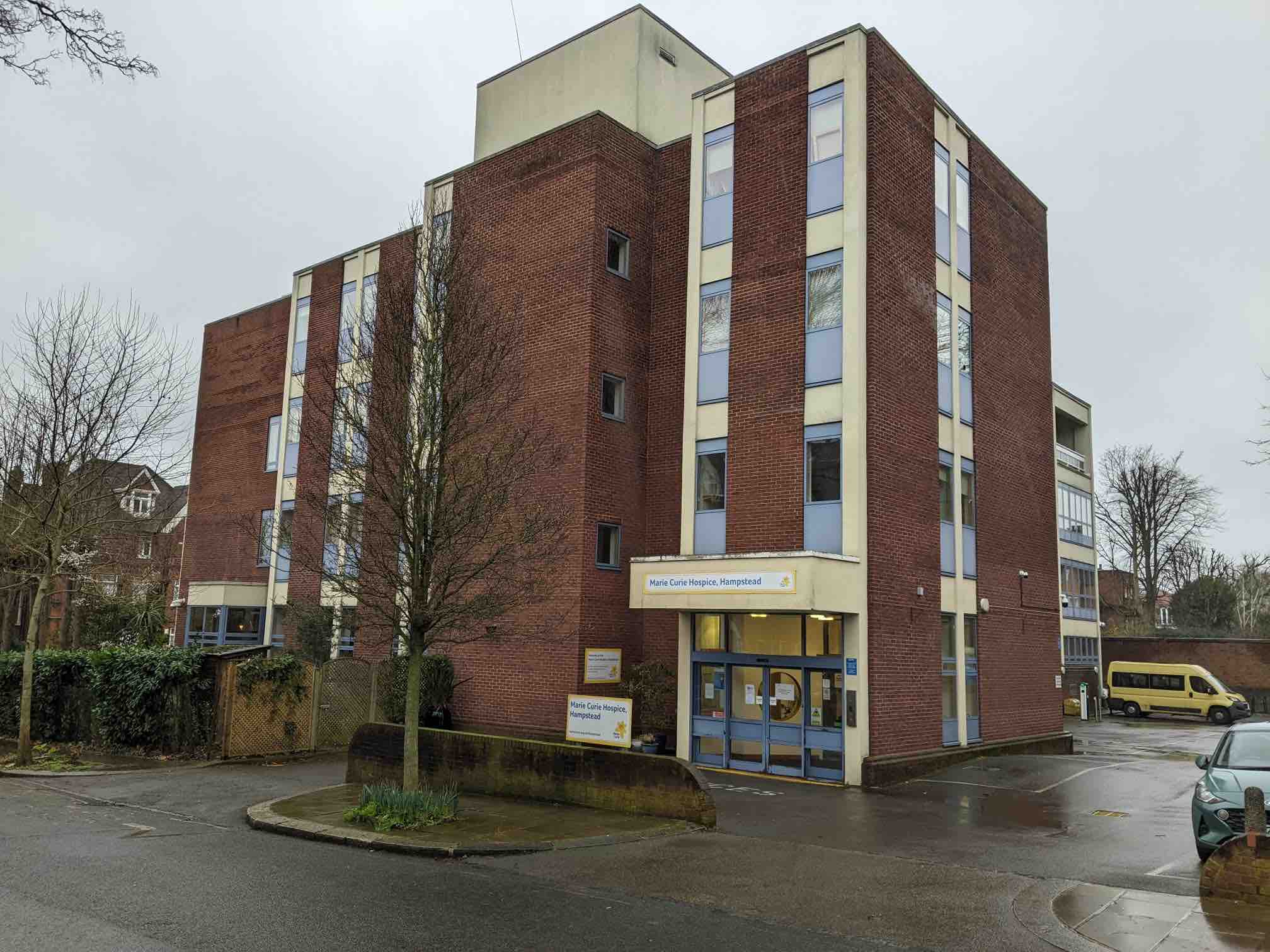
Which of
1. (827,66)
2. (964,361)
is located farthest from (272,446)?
(964,361)

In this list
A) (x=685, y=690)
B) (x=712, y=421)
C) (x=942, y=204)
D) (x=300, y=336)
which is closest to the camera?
(x=685, y=690)

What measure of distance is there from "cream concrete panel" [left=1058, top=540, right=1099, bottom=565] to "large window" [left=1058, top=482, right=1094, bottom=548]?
15 cm

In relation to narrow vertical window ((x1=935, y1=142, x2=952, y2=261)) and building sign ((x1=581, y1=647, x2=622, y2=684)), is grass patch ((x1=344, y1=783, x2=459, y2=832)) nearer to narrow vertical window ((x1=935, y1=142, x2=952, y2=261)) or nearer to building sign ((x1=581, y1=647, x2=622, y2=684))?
building sign ((x1=581, y1=647, x2=622, y2=684))

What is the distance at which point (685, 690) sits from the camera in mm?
19109

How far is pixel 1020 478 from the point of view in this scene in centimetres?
2403

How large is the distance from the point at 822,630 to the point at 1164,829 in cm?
636

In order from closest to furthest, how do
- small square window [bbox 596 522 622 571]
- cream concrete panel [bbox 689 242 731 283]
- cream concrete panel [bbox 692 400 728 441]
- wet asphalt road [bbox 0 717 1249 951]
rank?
wet asphalt road [bbox 0 717 1249 951] < cream concrete panel [bbox 692 400 728 441] < cream concrete panel [bbox 689 242 731 283] < small square window [bbox 596 522 622 571]

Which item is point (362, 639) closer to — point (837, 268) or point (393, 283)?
point (393, 283)

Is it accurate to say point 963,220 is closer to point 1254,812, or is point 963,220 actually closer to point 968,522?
point 968,522

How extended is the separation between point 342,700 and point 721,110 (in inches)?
588

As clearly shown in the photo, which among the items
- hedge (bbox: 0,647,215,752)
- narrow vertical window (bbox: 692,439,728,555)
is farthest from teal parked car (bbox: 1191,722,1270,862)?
hedge (bbox: 0,647,215,752)

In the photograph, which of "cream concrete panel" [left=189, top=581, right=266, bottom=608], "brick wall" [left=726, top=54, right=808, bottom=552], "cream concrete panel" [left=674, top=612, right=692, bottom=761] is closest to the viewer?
"brick wall" [left=726, top=54, right=808, bottom=552]

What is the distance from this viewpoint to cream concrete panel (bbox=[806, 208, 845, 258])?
62.4 feet

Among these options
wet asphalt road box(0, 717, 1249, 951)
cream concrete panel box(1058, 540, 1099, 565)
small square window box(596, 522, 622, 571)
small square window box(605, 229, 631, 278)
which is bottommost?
wet asphalt road box(0, 717, 1249, 951)
